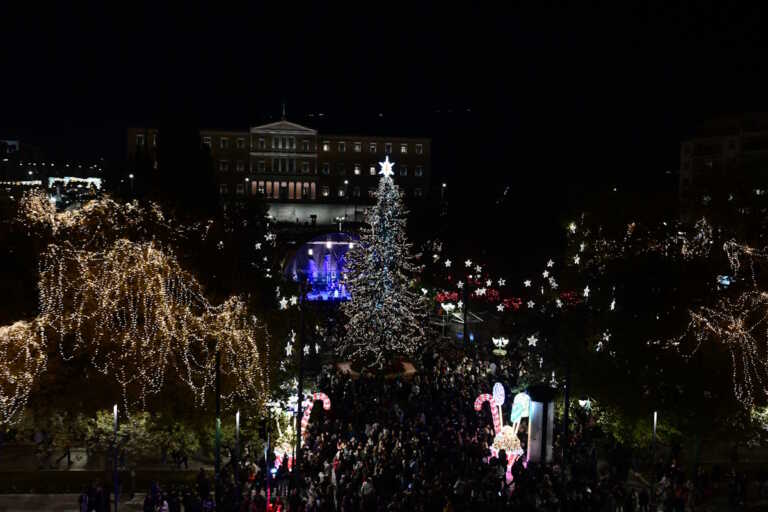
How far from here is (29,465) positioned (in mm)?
18578

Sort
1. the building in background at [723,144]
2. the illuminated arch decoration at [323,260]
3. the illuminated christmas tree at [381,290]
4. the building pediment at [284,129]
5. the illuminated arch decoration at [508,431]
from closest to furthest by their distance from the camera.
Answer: the illuminated arch decoration at [508,431] < the illuminated christmas tree at [381,290] < the illuminated arch decoration at [323,260] < the building in background at [723,144] < the building pediment at [284,129]

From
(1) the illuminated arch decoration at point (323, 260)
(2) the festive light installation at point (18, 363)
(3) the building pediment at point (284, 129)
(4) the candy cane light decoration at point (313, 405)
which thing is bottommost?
(4) the candy cane light decoration at point (313, 405)

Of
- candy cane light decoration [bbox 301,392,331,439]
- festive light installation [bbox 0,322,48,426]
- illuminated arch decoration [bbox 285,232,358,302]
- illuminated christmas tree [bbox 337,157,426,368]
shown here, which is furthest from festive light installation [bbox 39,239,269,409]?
illuminated arch decoration [bbox 285,232,358,302]

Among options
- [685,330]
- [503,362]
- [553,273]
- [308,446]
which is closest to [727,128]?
[553,273]

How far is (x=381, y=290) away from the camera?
27.3 m

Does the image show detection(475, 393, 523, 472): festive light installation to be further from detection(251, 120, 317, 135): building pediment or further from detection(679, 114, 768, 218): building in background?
detection(251, 120, 317, 135): building pediment

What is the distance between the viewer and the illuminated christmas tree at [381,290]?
2730 cm

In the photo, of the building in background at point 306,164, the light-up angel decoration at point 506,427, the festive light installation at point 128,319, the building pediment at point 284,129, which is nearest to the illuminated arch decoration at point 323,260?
the light-up angel decoration at point 506,427

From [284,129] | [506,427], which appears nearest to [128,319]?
[506,427]

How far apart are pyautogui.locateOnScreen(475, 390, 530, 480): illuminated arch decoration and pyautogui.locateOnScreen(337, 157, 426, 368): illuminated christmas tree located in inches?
322

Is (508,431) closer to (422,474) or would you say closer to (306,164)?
(422,474)

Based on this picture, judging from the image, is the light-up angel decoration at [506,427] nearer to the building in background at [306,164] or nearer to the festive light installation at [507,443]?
the festive light installation at [507,443]

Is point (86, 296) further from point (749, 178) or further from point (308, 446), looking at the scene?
point (749, 178)

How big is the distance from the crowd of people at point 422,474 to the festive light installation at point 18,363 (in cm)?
370
